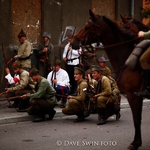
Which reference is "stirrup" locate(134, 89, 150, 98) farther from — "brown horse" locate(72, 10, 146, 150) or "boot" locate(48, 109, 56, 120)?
"boot" locate(48, 109, 56, 120)

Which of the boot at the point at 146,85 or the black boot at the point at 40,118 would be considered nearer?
the boot at the point at 146,85

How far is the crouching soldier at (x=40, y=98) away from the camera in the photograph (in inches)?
521

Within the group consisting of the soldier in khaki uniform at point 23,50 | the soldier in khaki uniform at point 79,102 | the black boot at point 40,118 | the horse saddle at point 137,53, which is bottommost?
the black boot at point 40,118

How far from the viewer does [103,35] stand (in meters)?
10.4

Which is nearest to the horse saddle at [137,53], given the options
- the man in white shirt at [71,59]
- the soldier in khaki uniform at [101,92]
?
the soldier in khaki uniform at [101,92]

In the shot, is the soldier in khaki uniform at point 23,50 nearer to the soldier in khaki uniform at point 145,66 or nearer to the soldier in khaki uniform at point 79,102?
the soldier in khaki uniform at point 79,102

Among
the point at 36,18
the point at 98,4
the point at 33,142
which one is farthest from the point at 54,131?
the point at 98,4

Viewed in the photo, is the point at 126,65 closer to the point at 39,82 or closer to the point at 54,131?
the point at 54,131

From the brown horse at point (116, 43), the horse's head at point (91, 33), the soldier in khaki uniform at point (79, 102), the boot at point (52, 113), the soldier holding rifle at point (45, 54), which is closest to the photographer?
the brown horse at point (116, 43)

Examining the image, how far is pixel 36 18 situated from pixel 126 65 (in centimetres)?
918

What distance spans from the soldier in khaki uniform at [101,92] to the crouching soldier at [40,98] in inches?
44.0

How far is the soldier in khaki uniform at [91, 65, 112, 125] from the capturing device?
42.8ft

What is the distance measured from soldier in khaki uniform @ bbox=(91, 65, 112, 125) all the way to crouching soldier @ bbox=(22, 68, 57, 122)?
1.12m

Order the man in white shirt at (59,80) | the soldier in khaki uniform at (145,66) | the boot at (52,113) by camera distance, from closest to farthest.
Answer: the soldier in khaki uniform at (145,66), the boot at (52,113), the man in white shirt at (59,80)
